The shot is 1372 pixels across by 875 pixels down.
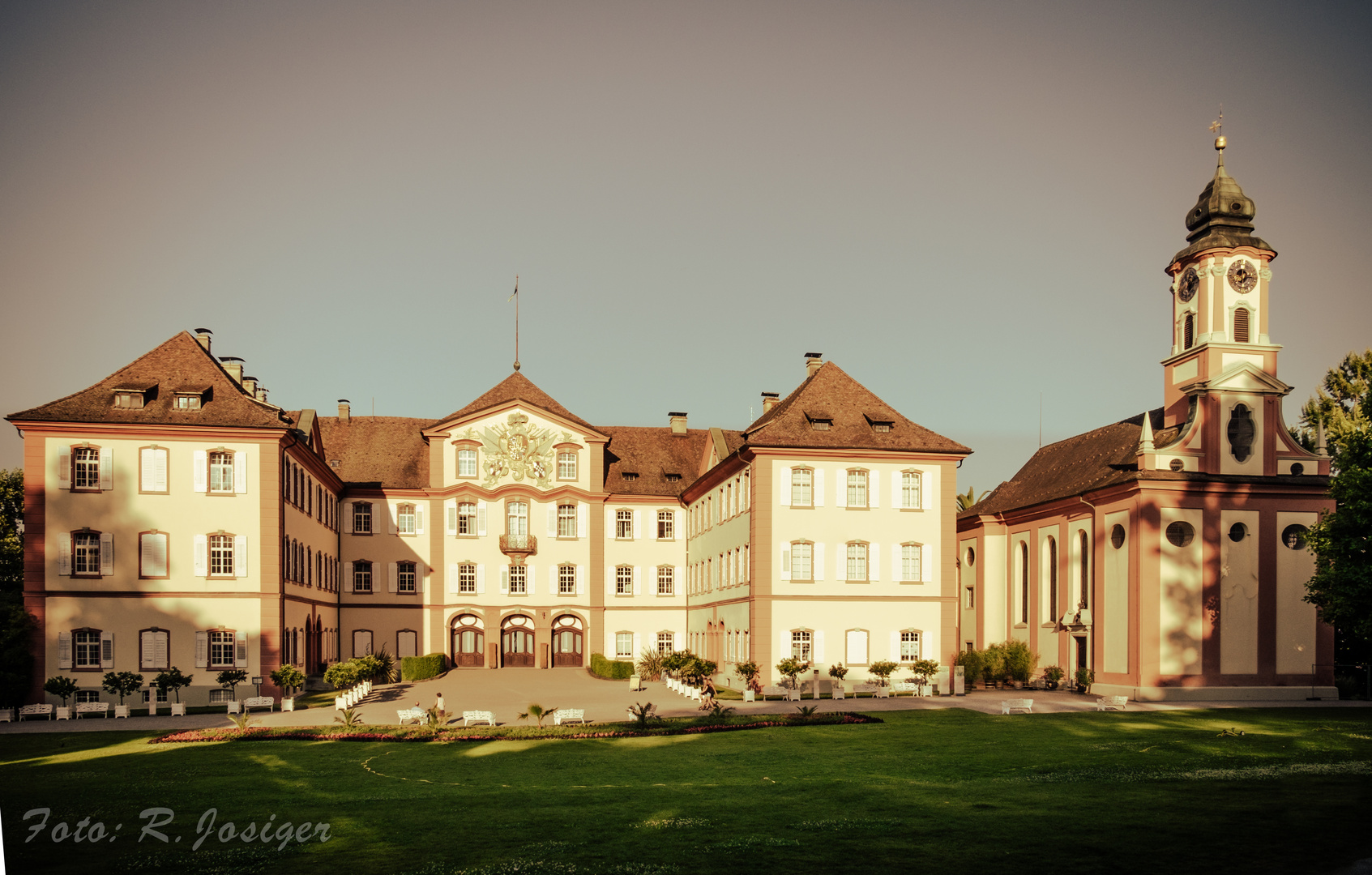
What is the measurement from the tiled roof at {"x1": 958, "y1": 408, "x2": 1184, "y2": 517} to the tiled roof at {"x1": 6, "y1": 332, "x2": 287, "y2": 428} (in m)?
31.6

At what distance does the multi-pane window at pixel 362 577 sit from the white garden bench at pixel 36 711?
2102 cm

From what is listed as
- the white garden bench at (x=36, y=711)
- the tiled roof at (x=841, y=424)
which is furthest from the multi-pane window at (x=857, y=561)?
the white garden bench at (x=36, y=711)

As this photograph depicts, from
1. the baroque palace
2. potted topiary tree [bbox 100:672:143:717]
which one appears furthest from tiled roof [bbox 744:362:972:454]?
potted topiary tree [bbox 100:672:143:717]

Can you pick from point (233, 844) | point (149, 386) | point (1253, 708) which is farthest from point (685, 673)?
point (233, 844)

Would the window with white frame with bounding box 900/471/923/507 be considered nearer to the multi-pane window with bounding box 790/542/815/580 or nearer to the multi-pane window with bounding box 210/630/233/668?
the multi-pane window with bounding box 790/542/815/580

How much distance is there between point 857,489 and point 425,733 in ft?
75.8

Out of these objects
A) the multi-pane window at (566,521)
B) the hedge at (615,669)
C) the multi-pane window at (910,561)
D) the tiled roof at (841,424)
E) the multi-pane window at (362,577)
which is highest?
the tiled roof at (841,424)

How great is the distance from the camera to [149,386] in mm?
43312

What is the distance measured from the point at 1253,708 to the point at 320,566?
39013 mm

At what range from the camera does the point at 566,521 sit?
59844mm

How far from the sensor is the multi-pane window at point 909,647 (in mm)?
46344

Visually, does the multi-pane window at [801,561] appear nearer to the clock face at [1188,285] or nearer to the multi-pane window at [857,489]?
the multi-pane window at [857,489]

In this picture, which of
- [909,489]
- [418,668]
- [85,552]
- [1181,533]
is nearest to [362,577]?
[418,668]

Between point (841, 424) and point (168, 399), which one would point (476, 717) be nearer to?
point (168, 399)
